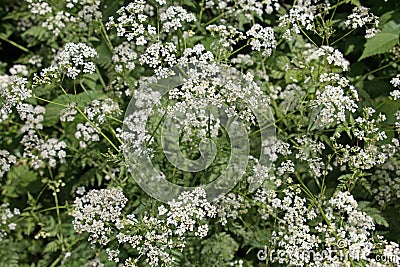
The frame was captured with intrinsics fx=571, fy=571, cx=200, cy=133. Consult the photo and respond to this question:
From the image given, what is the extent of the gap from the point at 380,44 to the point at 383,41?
0.05 metres

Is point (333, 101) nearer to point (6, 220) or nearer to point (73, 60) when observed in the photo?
point (73, 60)

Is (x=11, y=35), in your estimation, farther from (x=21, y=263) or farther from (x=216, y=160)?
(x=216, y=160)

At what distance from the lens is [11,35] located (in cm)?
739

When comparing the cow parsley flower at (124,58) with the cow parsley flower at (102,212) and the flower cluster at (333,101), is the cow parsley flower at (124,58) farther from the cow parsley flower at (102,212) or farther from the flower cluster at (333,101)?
the flower cluster at (333,101)

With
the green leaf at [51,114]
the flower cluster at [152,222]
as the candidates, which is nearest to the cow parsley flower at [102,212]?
the flower cluster at [152,222]

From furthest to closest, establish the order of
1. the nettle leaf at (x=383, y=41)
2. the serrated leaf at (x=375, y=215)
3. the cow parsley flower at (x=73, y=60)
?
the nettle leaf at (x=383, y=41), the serrated leaf at (x=375, y=215), the cow parsley flower at (x=73, y=60)

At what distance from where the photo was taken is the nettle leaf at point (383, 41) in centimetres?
518

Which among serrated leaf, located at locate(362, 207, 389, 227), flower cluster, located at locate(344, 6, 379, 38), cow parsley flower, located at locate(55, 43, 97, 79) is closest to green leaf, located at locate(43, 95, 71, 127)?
cow parsley flower, located at locate(55, 43, 97, 79)

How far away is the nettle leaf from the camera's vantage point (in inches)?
204

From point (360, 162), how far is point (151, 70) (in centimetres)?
231

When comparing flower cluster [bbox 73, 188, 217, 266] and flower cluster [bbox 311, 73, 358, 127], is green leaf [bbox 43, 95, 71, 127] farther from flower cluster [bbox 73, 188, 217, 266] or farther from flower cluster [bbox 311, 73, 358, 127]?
flower cluster [bbox 311, 73, 358, 127]

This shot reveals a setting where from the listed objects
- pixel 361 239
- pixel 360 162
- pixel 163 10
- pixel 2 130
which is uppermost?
pixel 163 10

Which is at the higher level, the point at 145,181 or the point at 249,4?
the point at 249,4

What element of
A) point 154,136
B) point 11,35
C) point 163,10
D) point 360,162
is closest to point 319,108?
point 360,162
